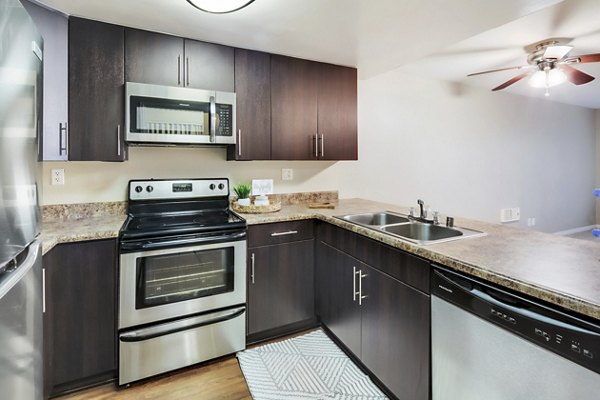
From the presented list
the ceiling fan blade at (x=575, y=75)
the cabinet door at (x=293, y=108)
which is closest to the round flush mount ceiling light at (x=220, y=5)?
the cabinet door at (x=293, y=108)

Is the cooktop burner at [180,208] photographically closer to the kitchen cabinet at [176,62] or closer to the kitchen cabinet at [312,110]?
the kitchen cabinet at [312,110]

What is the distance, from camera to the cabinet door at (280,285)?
7.15 feet

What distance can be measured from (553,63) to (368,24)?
204 cm

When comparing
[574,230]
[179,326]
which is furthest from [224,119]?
[574,230]

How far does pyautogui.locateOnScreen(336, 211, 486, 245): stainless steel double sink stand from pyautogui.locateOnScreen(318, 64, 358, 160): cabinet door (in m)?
0.69

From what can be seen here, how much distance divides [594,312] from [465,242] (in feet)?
2.18

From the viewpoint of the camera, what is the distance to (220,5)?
160cm

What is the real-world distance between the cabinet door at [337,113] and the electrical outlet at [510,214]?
2.94 m

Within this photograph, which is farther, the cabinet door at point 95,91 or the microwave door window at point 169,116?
the microwave door window at point 169,116

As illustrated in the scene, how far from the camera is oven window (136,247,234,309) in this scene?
6.01 ft

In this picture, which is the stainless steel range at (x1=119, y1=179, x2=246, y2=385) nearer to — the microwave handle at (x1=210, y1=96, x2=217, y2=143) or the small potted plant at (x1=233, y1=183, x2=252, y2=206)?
the small potted plant at (x1=233, y1=183, x2=252, y2=206)

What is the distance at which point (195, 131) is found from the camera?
85.4 inches

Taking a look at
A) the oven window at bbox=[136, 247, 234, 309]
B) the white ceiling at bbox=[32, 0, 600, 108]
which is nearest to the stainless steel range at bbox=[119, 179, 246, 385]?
the oven window at bbox=[136, 247, 234, 309]

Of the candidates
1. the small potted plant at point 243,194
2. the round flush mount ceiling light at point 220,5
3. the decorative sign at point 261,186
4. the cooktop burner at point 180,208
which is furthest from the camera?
the decorative sign at point 261,186
